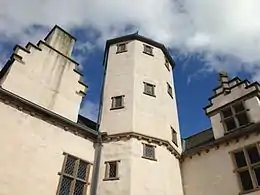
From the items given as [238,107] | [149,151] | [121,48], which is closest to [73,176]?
[149,151]

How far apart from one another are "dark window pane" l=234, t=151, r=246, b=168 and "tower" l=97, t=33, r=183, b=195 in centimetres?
315

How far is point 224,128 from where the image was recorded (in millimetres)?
15781

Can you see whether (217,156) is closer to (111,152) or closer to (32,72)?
(111,152)

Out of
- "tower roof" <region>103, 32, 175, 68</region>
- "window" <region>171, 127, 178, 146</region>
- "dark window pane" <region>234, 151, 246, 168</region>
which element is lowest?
"dark window pane" <region>234, 151, 246, 168</region>

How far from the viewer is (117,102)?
55.3 feet

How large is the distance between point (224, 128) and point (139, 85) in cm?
557

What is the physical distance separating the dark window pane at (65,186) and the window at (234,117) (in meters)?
8.90

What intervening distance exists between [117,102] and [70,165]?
5.23 m

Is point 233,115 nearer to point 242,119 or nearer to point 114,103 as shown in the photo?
point 242,119

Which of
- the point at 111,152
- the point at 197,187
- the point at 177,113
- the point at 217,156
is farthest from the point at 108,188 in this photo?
the point at 177,113

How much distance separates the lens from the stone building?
11.9 m

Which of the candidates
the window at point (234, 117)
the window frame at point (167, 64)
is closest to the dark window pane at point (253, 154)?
the window at point (234, 117)

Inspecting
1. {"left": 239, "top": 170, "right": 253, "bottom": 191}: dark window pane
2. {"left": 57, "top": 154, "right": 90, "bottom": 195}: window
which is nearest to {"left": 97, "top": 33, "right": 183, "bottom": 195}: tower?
{"left": 57, "top": 154, "right": 90, "bottom": 195}: window

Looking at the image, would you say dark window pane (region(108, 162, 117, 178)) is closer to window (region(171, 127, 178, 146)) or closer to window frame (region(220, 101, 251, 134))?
window (region(171, 127, 178, 146))
